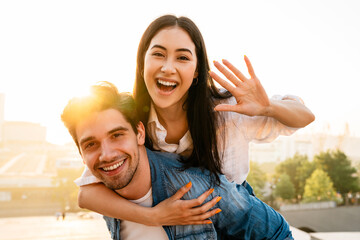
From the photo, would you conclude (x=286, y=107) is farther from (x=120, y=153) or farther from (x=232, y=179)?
(x=120, y=153)

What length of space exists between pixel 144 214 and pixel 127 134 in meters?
0.48

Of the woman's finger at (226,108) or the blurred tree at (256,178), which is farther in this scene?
the blurred tree at (256,178)

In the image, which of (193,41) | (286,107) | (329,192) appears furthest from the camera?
(329,192)

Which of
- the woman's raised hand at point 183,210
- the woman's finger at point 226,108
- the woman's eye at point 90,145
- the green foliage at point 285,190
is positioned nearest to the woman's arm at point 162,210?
the woman's raised hand at point 183,210

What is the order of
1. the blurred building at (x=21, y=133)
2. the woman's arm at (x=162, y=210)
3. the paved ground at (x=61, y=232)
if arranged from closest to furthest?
the woman's arm at (x=162, y=210) → the paved ground at (x=61, y=232) → the blurred building at (x=21, y=133)

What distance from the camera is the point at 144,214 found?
6.34 ft

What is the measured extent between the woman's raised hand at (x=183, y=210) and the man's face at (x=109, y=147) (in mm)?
264

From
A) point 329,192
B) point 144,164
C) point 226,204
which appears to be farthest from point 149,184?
point 329,192

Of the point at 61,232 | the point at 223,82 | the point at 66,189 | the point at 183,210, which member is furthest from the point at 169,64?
the point at 66,189

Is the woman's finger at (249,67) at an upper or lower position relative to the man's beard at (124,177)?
upper

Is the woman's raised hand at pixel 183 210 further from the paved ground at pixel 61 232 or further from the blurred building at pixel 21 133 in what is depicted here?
the blurred building at pixel 21 133

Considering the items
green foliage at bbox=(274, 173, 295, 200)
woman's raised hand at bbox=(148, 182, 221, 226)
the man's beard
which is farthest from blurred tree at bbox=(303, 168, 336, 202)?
the man's beard

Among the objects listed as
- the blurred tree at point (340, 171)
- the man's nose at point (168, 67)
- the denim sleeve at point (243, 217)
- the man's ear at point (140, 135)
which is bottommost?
the blurred tree at point (340, 171)

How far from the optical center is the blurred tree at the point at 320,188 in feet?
72.9
